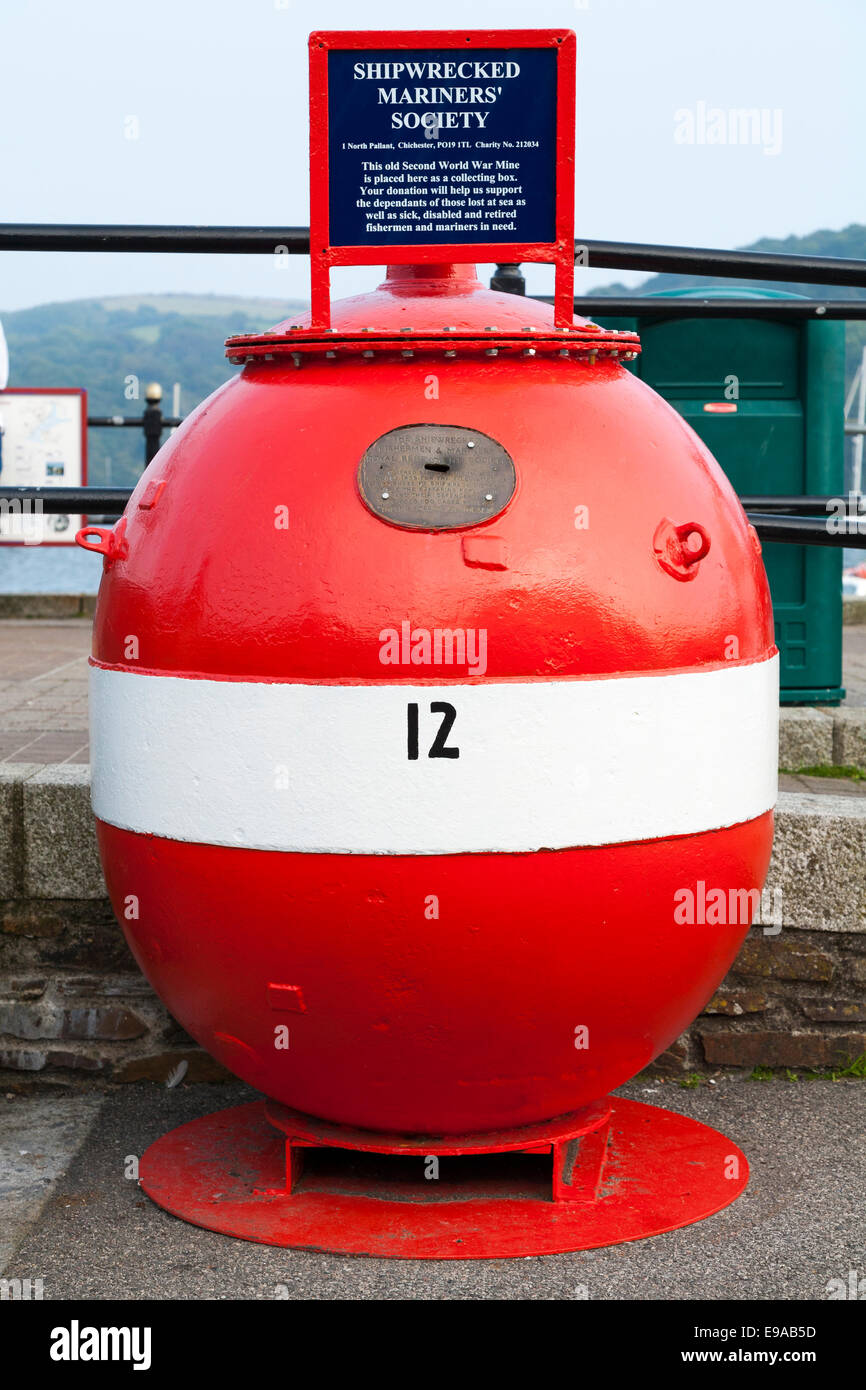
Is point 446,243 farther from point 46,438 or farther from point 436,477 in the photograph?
point 46,438

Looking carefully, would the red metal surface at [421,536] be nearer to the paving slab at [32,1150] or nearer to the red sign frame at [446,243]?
the red sign frame at [446,243]

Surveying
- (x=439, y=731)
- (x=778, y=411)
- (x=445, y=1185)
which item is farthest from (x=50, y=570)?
(x=439, y=731)

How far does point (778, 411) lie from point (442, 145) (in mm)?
2904

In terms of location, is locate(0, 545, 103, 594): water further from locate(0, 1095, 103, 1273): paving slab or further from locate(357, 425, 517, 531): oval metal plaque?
locate(0, 1095, 103, 1273): paving slab

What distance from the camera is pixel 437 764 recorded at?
3.11 meters

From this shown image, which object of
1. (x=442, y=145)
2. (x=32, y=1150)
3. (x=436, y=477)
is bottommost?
(x=32, y=1150)

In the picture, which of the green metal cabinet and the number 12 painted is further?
the green metal cabinet

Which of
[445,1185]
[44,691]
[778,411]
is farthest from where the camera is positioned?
[44,691]

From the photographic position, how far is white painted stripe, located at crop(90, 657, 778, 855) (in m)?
3.11

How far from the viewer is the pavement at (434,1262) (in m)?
3.22

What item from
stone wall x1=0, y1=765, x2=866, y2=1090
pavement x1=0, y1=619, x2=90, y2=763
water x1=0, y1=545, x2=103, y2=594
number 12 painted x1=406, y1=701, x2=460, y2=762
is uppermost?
water x1=0, y1=545, x2=103, y2=594

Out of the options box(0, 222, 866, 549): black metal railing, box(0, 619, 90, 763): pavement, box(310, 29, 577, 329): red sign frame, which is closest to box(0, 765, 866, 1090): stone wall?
box(0, 619, 90, 763): pavement

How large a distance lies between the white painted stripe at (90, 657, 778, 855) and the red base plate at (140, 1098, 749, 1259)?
2.66 feet

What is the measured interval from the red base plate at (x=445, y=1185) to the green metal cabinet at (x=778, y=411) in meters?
2.65
